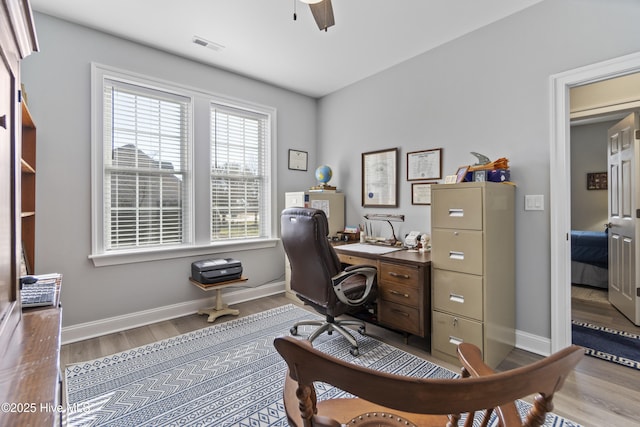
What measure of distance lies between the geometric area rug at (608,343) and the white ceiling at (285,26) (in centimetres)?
270

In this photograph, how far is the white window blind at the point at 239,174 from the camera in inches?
136

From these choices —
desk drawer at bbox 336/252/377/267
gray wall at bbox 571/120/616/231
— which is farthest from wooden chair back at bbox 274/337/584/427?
gray wall at bbox 571/120/616/231

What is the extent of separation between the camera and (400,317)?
97.7 inches

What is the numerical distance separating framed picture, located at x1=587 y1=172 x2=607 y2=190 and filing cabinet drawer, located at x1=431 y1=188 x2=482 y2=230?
191 inches

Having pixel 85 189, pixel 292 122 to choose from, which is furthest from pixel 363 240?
pixel 85 189

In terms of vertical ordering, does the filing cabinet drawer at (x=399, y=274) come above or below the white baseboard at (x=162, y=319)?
above

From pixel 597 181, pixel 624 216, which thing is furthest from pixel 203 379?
pixel 597 181

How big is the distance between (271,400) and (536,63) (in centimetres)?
306

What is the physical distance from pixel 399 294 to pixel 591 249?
129 inches

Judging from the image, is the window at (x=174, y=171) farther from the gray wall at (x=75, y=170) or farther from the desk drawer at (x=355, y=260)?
the desk drawer at (x=355, y=260)

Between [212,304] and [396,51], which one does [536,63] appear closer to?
[396,51]

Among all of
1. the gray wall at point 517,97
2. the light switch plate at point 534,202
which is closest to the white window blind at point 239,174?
the gray wall at point 517,97

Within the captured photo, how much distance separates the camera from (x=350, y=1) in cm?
228

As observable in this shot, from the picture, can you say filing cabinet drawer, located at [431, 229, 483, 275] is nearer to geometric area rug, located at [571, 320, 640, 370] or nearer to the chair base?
the chair base
